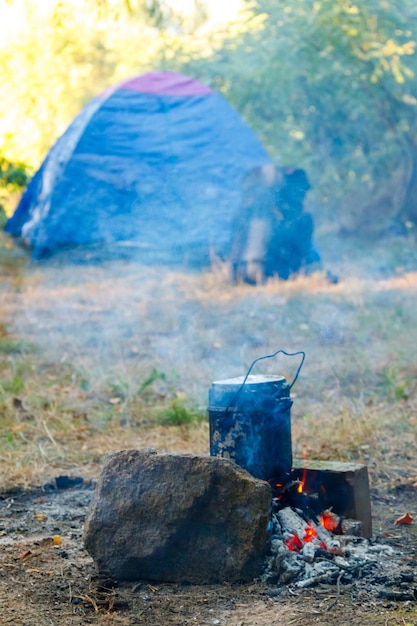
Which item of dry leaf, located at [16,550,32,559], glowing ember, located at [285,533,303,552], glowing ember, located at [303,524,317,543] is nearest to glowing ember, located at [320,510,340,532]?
glowing ember, located at [303,524,317,543]

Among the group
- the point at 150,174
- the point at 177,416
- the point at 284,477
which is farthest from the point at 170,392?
the point at 150,174

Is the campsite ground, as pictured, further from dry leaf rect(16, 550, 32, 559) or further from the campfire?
the campfire

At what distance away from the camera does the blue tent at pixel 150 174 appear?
938 centimetres

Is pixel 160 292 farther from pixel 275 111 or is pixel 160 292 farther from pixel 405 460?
pixel 275 111

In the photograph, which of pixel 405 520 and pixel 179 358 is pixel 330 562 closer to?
pixel 405 520

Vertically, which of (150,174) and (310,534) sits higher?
(150,174)

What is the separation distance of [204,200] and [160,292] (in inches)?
77.6

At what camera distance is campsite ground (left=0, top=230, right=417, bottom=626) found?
2.43m

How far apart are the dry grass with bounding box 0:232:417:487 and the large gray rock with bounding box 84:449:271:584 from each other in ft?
4.63

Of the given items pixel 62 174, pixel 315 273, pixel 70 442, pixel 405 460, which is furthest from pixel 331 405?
pixel 62 174

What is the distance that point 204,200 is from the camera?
952 cm

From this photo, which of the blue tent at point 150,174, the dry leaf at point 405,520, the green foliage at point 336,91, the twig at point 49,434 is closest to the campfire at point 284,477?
the dry leaf at point 405,520

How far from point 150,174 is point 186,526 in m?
7.45

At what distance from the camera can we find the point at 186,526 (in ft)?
8.45
